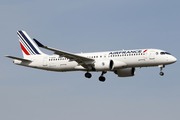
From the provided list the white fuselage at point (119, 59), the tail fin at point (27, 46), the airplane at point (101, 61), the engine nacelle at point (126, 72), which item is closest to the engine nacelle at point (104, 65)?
the airplane at point (101, 61)

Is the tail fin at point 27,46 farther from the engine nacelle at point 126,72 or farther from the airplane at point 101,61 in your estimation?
the engine nacelle at point 126,72

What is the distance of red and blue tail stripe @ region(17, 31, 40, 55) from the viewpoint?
64.9 m

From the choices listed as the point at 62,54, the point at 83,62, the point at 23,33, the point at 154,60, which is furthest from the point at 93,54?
the point at 23,33

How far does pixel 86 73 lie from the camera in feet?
195

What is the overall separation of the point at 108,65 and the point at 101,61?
1.53 metres

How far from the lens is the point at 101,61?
5694 centimetres

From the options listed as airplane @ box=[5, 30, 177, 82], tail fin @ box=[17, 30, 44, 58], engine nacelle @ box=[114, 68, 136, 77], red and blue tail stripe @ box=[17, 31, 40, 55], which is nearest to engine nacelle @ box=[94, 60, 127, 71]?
airplane @ box=[5, 30, 177, 82]

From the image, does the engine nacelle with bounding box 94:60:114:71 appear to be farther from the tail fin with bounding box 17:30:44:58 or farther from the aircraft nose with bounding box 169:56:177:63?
the tail fin with bounding box 17:30:44:58

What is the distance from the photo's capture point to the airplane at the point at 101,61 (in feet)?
182

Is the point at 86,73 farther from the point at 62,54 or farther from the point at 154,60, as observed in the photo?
the point at 154,60

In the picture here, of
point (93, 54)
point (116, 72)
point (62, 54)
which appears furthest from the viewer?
point (116, 72)

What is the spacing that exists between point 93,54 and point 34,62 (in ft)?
35.0

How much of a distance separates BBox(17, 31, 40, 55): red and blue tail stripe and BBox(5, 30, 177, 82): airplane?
772 mm

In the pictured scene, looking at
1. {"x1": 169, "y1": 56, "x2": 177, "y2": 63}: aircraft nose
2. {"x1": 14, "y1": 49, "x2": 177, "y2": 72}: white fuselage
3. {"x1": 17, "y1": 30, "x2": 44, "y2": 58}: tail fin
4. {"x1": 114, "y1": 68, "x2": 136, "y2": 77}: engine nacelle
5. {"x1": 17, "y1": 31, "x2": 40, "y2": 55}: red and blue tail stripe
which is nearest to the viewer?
{"x1": 169, "y1": 56, "x2": 177, "y2": 63}: aircraft nose
